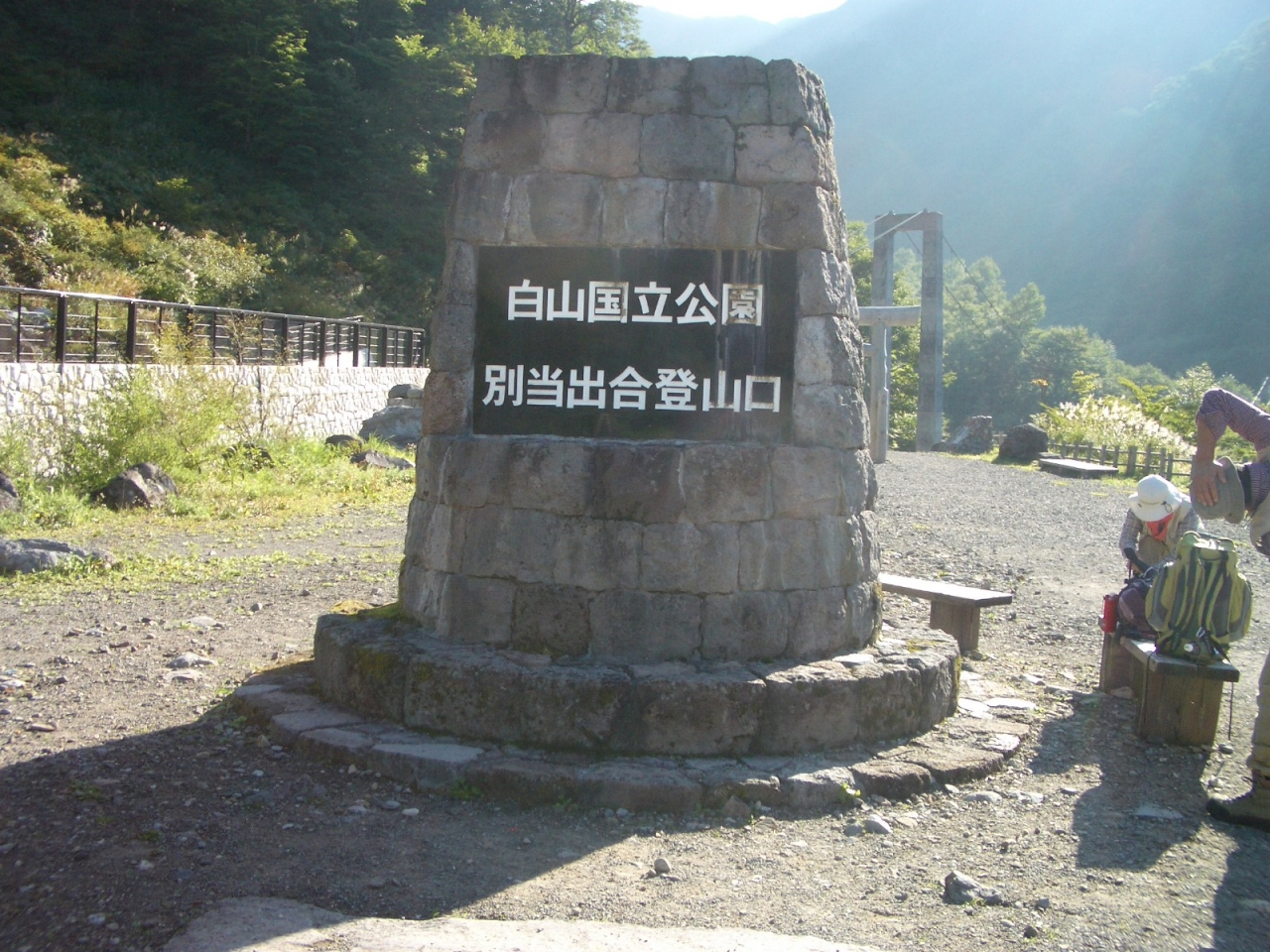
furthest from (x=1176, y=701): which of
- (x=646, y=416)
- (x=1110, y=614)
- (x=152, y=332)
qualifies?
(x=152, y=332)

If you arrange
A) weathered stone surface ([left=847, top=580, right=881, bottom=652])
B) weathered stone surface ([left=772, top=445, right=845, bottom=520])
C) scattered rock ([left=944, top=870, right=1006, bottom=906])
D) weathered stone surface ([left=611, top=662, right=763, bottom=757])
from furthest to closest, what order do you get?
weathered stone surface ([left=847, top=580, right=881, bottom=652]) < weathered stone surface ([left=772, top=445, right=845, bottom=520]) < weathered stone surface ([left=611, top=662, right=763, bottom=757]) < scattered rock ([left=944, top=870, right=1006, bottom=906])

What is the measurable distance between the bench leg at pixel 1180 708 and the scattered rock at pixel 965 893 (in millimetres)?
2104

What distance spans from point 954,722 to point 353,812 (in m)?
2.89

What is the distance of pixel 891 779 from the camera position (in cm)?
461

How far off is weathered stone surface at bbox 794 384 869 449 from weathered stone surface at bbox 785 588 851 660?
72cm

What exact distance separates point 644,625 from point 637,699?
41 cm

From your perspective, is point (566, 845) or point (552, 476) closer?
point (566, 845)

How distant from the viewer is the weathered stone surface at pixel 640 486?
195 inches

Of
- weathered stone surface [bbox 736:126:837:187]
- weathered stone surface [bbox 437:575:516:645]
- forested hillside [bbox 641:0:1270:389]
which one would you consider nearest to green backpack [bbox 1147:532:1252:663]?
weathered stone surface [bbox 736:126:837:187]

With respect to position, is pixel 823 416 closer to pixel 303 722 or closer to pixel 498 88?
pixel 498 88

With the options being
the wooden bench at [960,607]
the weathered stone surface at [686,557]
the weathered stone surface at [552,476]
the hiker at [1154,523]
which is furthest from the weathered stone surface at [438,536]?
the hiker at [1154,523]

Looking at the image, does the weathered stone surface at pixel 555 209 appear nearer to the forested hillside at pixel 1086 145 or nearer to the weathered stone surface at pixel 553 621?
the weathered stone surface at pixel 553 621

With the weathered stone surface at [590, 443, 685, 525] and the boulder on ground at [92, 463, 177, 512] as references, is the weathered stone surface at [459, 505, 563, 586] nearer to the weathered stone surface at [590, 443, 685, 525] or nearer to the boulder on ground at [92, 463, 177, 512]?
the weathered stone surface at [590, 443, 685, 525]

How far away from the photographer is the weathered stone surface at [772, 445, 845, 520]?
16.6 feet
